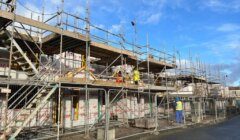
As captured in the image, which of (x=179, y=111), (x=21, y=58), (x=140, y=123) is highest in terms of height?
→ (x=21, y=58)

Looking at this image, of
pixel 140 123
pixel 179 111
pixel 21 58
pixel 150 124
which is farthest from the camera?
pixel 179 111

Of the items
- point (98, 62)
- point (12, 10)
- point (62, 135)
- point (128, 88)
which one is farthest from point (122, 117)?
point (12, 10)

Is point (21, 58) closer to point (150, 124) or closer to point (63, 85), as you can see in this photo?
point (63, 85)

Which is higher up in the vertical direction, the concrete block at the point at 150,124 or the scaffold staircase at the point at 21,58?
the scaffold staircase at the point at 21,58

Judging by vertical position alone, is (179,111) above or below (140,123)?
above

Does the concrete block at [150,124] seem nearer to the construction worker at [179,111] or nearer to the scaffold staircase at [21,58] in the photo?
the construction worker at [179,111]

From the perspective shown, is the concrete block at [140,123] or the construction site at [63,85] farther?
the concrete block at [140,123]

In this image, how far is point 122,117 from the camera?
17.9 m

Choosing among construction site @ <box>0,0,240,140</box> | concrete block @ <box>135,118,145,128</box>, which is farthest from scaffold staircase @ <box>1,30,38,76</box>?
concrete block @ <box>135,118,145,128</box>

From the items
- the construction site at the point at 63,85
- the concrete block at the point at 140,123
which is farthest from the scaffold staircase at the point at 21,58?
the concrete block at the point at 140,123

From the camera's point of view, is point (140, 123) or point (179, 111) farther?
point (179, 111)

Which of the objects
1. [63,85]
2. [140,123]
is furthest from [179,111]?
[63,85]

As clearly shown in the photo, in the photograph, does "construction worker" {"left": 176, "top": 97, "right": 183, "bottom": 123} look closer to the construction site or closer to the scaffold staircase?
the construction site

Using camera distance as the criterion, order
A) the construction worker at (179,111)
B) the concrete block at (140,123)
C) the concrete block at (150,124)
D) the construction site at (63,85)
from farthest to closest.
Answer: the construction worker at (179,111) < the concrete block at (140,123) < the concrete block at (150,124) < the construction site at (63,85)
